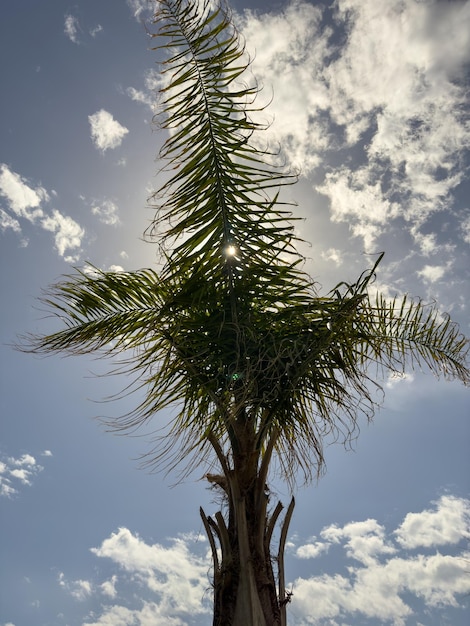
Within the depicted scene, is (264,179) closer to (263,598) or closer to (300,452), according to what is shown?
(300,452)

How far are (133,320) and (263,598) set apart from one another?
6.84 feet

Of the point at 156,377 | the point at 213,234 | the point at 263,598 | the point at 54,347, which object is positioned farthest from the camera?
the point at 54,347

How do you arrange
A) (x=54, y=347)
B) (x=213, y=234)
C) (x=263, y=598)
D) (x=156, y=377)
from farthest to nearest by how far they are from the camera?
(x=54, y=347)
(x=156, y=377)
(x=213, y=234)
(x=263, y=598)

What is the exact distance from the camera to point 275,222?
342cm

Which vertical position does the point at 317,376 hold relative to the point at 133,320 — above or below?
below

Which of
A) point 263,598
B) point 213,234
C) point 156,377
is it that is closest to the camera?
point 263,598

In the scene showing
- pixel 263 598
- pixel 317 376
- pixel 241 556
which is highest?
pixel 317 376

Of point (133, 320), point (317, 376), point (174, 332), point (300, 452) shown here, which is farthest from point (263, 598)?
point (133, 320)

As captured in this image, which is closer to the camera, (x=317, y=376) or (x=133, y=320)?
(x=317, y=376)

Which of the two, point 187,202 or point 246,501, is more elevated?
point 187,202

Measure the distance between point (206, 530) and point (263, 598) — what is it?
2.10 feet

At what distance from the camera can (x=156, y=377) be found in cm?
360

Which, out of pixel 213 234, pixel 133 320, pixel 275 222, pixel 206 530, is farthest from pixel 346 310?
pixel 206 530

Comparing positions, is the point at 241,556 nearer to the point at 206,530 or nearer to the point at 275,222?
the point at 206,530
